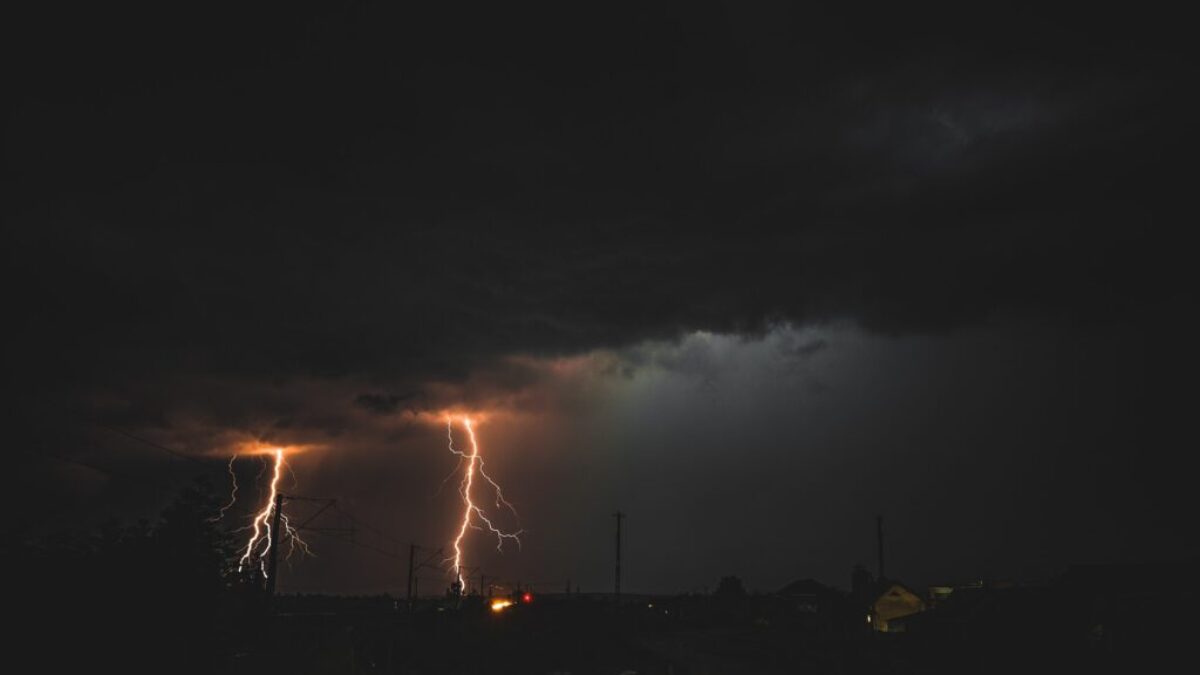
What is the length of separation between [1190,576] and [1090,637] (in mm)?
4493

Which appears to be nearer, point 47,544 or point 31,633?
point 31,633

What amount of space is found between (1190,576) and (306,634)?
33817 mm

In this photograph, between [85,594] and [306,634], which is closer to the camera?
[85,594]

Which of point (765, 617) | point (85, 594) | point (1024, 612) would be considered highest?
point (85, 594)

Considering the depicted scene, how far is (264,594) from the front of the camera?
3078 cm

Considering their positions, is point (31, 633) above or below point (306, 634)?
above

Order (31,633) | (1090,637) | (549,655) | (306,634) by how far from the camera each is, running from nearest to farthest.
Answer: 1. (31,633)
2. (1090,637)
3. (306,634)
4. (549,655)

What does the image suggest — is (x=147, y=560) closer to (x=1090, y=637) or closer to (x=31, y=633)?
(x=31, y=633)

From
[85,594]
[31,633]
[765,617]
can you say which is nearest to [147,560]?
[85,594]

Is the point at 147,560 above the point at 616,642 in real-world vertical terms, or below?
above

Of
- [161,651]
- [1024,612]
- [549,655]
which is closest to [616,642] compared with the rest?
[549,655]

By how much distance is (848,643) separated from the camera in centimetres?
4491

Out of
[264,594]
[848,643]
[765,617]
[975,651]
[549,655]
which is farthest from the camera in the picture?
[765,617]

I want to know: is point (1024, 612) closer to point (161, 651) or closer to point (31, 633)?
point (161, 651)
